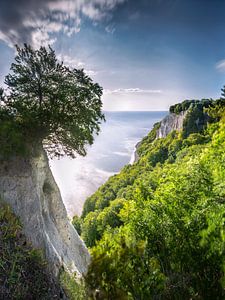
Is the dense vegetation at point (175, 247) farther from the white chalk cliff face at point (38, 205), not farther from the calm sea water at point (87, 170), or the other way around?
the calm sea water at point (87, 170)

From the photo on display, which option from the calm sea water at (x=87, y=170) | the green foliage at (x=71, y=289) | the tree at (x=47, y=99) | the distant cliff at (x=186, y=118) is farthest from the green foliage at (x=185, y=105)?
the green foliage at (x=71, y=289)

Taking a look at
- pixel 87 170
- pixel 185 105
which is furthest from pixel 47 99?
pixel 185 105

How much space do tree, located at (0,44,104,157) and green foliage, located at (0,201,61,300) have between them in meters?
4.69

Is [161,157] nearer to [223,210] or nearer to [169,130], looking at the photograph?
[169,130]

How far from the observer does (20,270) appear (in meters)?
6.96

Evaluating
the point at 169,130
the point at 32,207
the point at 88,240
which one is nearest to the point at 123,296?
the point at 32,207

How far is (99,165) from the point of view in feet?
244

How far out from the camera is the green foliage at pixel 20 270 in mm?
6430

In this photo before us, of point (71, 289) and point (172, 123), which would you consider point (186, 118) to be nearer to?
point (172, 123)

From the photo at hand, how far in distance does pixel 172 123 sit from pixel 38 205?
75.9m

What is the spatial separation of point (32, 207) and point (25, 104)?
4.87 metres

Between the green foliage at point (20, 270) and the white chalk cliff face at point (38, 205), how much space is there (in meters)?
1.19

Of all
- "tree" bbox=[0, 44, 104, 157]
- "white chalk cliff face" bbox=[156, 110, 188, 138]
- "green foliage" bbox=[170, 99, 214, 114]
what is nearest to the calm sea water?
"white chalk cliff face" bbox=[156, 110, 188, 138]

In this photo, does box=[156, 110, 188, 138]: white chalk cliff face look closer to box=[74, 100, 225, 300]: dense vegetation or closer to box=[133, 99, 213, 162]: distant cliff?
box=[133, 99, 213, 162]: distant cliff
